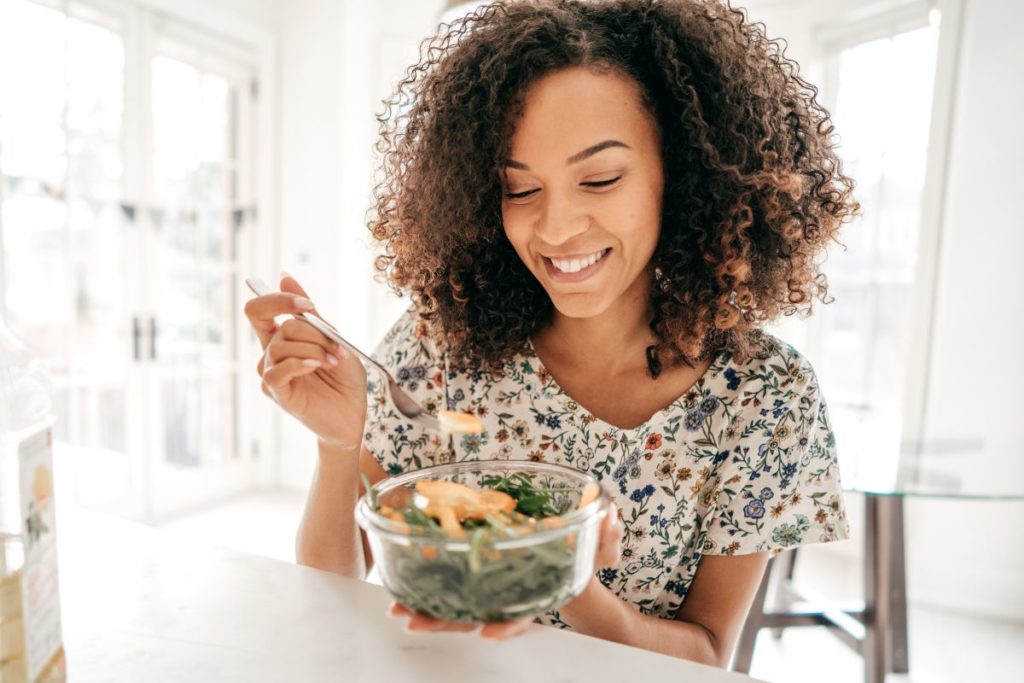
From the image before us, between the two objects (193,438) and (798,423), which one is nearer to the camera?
(798,423)

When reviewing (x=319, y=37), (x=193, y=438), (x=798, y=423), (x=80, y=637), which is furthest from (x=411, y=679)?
(x=319, y=37)

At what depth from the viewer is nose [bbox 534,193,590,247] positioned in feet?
3.02

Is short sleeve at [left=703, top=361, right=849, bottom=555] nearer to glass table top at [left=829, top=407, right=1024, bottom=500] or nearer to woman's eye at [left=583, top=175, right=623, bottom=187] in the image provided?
woman's eye at [left=583, top=175, right=623, bottom=187]

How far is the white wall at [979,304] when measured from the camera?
2557mm

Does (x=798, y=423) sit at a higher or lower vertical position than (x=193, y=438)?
higher

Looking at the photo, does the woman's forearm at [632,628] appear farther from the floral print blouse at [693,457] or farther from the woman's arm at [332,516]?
the woman's arm at [332,516]

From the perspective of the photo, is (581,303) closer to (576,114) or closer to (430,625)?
(576,114)

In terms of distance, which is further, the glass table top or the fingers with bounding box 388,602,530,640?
the glass table top

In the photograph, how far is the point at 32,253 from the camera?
279cm

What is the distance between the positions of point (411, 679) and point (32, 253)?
300 centimetres

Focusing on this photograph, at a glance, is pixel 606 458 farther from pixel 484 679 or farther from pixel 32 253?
pixel 32 253

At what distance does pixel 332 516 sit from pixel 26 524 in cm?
53

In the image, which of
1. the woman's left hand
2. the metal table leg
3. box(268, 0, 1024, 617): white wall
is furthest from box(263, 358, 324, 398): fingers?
box(268, 0, 1024, 617): white wall

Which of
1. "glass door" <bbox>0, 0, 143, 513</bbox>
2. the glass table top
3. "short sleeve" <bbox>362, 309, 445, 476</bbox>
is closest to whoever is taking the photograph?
"short sleeve" <bbox>362, 309, 445, 476</bbox>
